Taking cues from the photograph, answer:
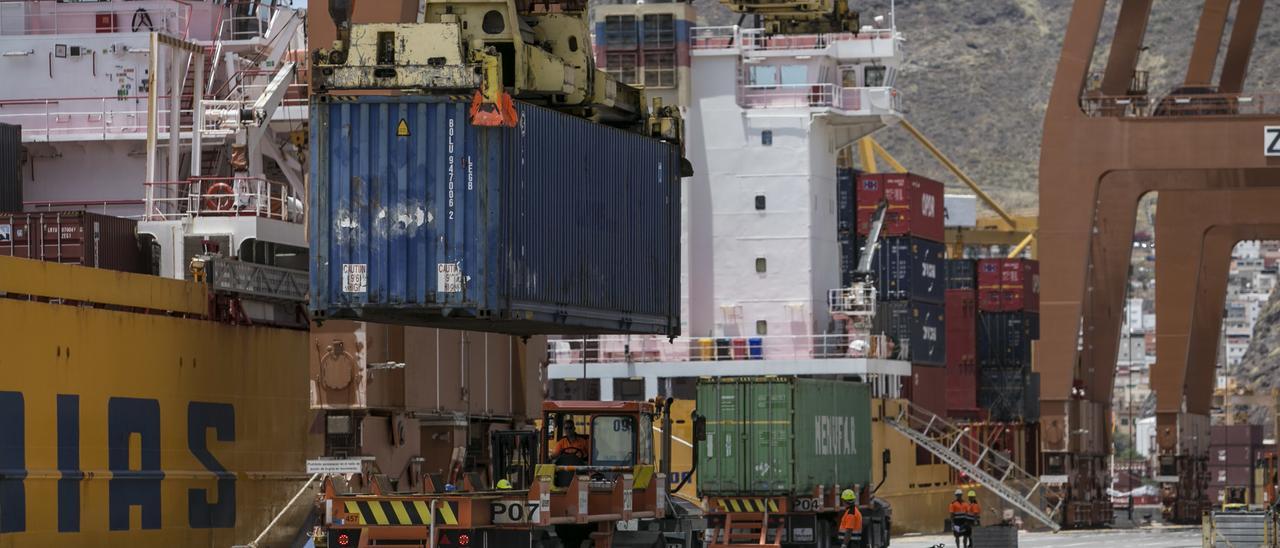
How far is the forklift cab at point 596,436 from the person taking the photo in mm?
23609

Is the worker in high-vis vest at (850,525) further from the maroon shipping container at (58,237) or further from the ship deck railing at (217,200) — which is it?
the maroon shipping container at (58,237)

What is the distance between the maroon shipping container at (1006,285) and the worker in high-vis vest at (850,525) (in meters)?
37.7

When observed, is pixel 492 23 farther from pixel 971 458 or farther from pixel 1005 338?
pixel 1005 338

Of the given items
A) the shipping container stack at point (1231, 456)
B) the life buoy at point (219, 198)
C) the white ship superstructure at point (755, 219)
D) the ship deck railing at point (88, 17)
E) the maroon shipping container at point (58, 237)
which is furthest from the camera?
the shipping container stack at point (1231, 456)

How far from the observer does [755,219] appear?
54.1 m

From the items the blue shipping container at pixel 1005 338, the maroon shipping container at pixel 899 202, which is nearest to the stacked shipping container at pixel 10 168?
the maroon shipping container at pixel 899 202

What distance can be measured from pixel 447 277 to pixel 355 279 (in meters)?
1.06

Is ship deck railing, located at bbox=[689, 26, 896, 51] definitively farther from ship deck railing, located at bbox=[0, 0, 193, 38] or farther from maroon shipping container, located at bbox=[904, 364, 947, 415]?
ship deck railing, located at bbox=[0, 0, 193, 38]

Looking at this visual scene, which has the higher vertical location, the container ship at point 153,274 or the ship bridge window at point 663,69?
the ship bridge window at point 663,69

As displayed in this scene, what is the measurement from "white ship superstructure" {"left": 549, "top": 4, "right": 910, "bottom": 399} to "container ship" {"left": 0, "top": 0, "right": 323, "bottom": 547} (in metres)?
18.0

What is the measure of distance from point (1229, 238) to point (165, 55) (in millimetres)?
43301

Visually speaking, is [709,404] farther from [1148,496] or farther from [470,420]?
[1148,496]

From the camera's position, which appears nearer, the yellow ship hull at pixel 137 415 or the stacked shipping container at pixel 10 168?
the yellow ship hull at pixel 137 415

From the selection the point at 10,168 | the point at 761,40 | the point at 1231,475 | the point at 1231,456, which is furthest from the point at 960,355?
the point at 10,168
